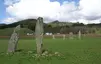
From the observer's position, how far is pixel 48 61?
18.4 m

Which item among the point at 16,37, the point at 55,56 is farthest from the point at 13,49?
the point at 55,56

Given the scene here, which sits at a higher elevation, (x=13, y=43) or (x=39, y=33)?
(x=39, y=33)

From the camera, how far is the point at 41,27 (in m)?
23.5

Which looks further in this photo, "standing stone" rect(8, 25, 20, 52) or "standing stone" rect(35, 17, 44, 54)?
"standing stone" rect(8, 25, 20, 52)

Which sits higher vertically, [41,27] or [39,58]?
[41,27]

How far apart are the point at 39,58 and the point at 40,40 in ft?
12.1

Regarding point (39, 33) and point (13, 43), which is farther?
point (13, 43)

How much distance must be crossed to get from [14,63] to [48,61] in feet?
8.18

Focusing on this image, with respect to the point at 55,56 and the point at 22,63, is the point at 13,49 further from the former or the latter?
the point at 22,63

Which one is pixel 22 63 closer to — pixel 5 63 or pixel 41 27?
pixel 5 63

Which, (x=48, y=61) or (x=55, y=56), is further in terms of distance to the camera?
(x=55, y=56)

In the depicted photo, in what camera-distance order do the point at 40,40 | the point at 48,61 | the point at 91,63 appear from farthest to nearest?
the point at 40,40 → the point at 48,61 → the point at 91,63

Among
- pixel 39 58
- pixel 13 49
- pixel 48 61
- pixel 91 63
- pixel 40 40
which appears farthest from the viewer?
pixel 13 49

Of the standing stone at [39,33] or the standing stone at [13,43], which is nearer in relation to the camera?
the standing stone at [39,33]
